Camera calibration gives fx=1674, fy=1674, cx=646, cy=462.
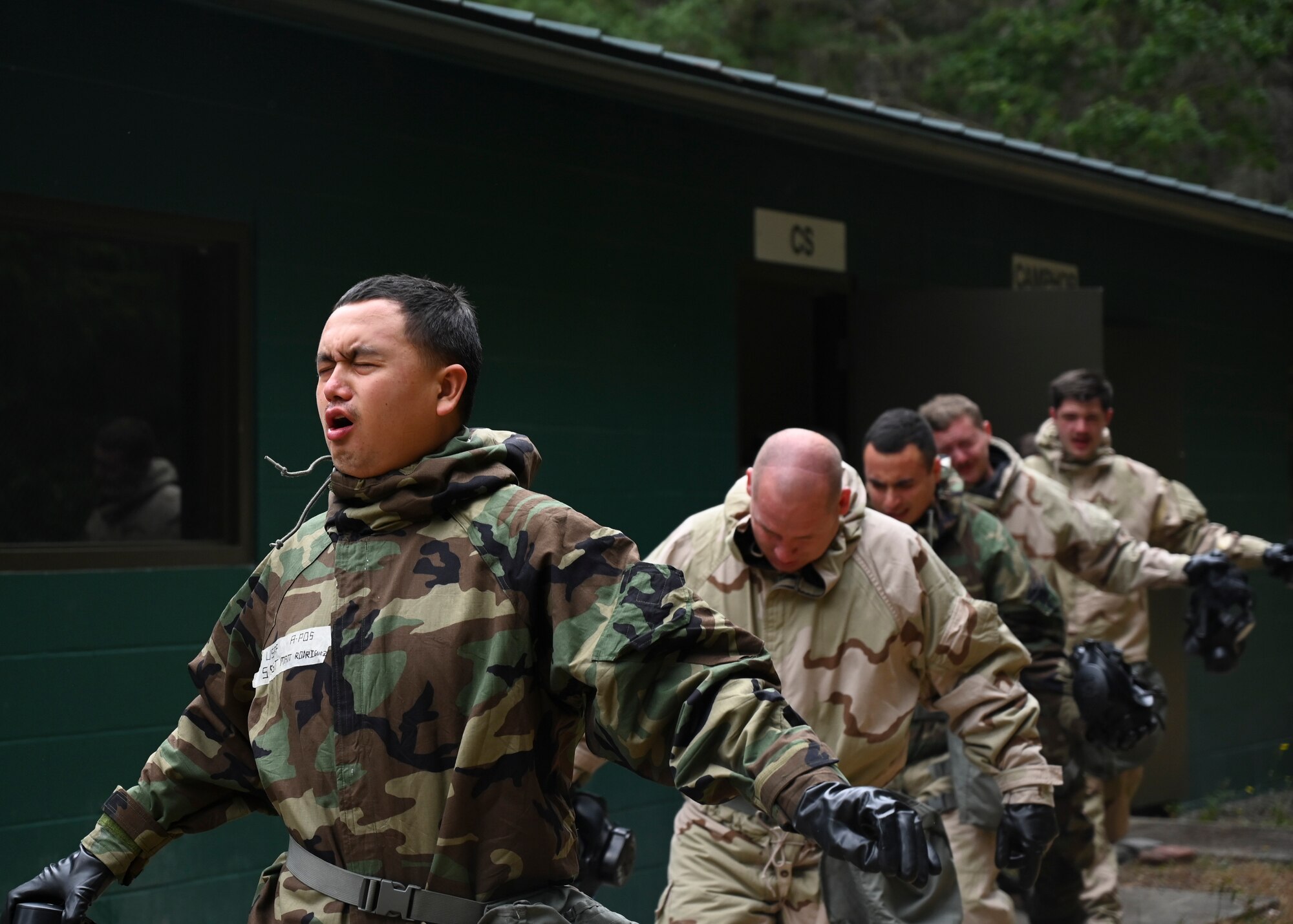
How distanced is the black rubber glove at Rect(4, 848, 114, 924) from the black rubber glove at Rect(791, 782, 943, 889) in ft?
4.13

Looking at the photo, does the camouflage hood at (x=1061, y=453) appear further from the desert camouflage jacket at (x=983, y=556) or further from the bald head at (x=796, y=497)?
the bald head at (x=796, y=497)

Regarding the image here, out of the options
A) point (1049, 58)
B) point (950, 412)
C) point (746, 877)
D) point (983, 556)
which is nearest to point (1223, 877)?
point (950, 412)

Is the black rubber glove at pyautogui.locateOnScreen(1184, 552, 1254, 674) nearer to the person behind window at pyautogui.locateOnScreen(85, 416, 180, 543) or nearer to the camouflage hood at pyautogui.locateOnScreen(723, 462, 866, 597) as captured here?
the camouflage hood at pyautogui.locateOnScreen(723, 462, 866, 597)

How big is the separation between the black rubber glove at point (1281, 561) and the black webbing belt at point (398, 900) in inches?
215

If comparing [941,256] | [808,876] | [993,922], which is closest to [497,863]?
[808,876]

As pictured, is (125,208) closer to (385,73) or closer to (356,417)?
(385,73)

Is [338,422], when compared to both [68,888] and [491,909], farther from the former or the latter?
[68,888]

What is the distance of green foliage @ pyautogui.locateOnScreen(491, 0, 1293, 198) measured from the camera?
55.2 ft

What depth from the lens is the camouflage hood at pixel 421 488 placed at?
8.58 feet

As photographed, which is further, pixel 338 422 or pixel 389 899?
pixel 338 422

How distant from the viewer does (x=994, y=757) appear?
446 centimetres

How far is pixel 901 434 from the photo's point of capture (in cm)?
520

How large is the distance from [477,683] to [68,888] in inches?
32.5

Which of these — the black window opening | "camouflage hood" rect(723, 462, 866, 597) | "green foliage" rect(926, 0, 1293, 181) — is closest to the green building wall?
the black window opening
